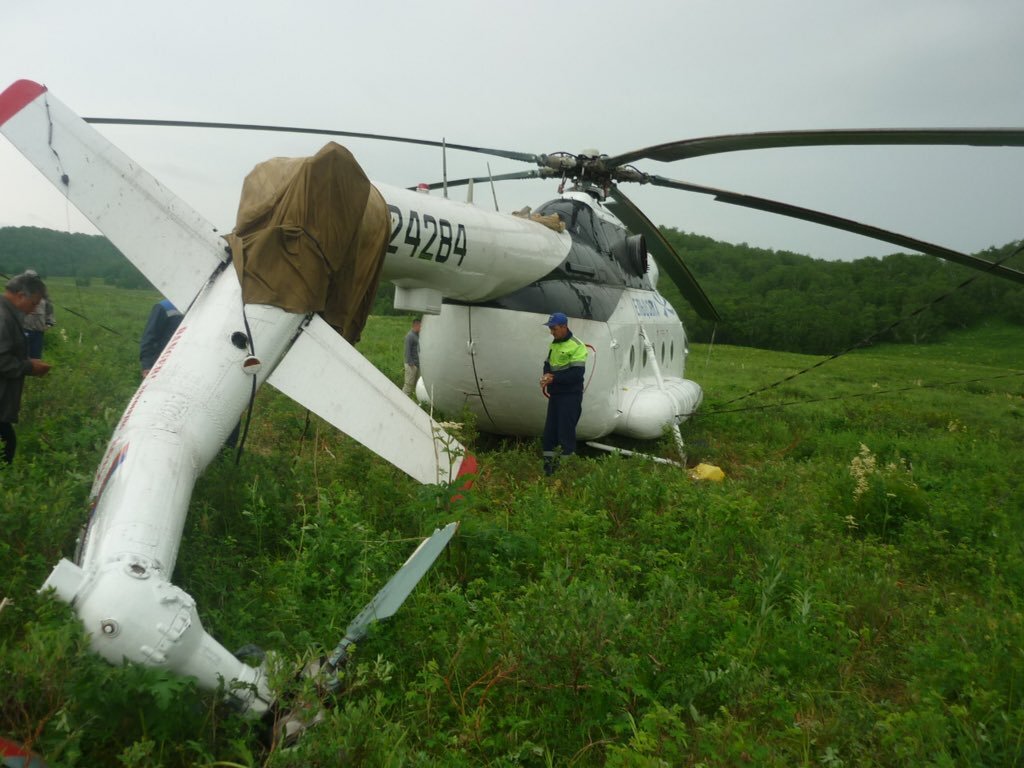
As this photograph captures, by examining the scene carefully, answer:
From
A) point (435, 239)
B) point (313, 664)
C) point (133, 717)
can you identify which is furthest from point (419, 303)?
point (133, 717)

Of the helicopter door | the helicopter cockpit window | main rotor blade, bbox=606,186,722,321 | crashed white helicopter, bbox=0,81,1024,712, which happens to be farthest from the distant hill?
main rotor blade, bbox=606,186,722,321

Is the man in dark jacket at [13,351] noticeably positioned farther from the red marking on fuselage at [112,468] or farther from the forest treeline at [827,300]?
the forest treeline at [827,300]

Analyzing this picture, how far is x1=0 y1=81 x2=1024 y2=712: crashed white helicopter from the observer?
9.66 ft

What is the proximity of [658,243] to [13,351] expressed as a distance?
7501 millimetres

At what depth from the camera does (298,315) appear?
4.42m

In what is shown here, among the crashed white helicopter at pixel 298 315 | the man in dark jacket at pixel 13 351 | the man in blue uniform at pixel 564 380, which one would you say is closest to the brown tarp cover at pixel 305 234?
the crashed white helicopter at pixel 298 315

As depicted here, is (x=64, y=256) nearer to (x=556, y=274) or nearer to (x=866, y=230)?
(x=556, y=274)

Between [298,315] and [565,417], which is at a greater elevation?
[298,315]

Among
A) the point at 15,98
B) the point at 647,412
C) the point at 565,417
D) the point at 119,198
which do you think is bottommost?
the point at 647,412

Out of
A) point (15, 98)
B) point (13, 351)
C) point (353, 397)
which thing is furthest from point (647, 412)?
point (15, 98)

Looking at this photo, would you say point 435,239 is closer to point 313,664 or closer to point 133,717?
point 313,664

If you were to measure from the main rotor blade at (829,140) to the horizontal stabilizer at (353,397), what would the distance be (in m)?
4.46

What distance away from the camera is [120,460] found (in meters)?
3.45

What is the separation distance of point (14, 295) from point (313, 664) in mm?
4107
